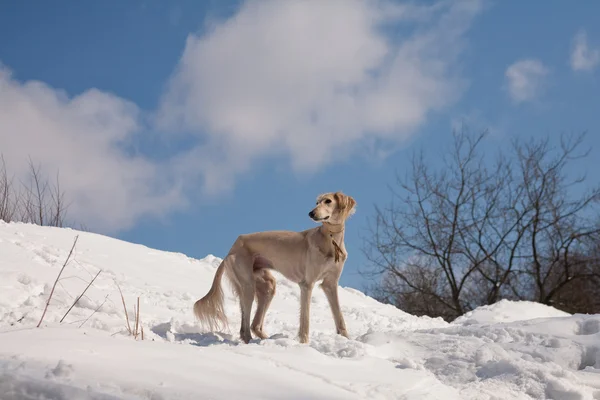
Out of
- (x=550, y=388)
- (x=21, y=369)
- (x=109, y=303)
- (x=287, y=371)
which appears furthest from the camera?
(x=109, y=303)

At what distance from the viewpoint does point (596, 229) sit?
14945 mm

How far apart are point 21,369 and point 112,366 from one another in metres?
0.36

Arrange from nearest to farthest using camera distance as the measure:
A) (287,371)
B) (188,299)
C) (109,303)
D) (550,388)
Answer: (287,371), (550,388), (109,303), (188,299)

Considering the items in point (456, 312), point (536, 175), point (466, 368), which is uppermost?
point (536, 175)

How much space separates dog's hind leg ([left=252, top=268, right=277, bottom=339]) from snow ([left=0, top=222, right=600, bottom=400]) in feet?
0.88

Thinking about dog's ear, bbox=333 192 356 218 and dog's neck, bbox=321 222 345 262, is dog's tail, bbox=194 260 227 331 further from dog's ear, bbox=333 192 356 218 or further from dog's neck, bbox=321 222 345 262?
dog's ear, bbox=333 192 356 218

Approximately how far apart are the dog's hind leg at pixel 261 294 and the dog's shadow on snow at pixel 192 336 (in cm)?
24

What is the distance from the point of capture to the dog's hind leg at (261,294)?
570 centimetres

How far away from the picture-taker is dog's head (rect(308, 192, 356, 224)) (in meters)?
5.01

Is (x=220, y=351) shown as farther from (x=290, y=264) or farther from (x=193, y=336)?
(x=193, y=336)

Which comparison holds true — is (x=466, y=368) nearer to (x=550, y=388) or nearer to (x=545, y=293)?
(x=550, y=388)

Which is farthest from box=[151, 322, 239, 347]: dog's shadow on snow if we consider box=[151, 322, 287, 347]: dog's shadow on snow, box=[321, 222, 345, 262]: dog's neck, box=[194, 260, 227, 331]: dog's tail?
box=[321, 222, 345, 262]: dog's neck

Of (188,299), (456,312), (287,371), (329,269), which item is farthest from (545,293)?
(287,371)

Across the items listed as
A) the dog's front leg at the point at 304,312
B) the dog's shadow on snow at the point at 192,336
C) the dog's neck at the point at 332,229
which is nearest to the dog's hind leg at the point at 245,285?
the dog's shadow on snow at the point at 192,336
